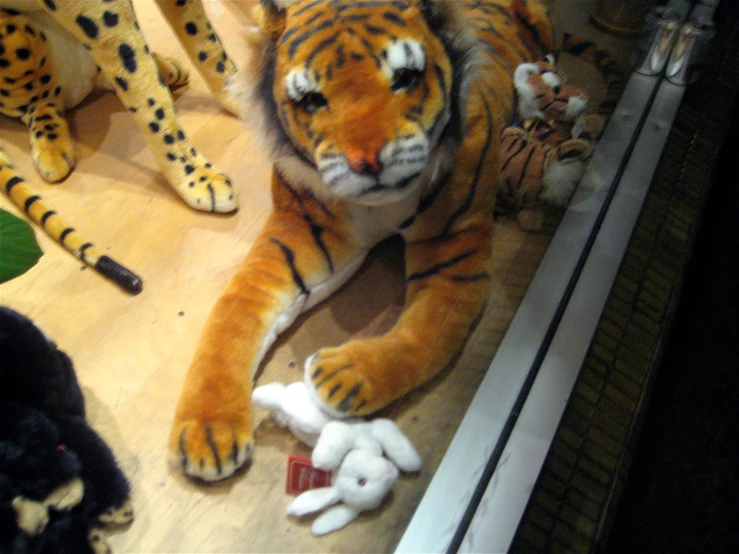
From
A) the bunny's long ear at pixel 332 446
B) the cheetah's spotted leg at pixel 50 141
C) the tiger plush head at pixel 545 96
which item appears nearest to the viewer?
the bunny's long ear at pixel 332 446

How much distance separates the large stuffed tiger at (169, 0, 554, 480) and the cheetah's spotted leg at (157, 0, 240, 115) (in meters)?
0.44

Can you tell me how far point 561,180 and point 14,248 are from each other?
787mm

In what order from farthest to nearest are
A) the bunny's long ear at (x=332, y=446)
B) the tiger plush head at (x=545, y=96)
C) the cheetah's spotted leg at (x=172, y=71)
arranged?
the cheetah's spotted leg at (x=172, y=71) < the tiger plush head at (x=545, y=96) < the bunny's long ear at (x=332, y=446)

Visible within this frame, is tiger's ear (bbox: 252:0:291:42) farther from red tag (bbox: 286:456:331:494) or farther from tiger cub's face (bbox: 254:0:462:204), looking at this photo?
red tag (bbox: 286:456:331:494)

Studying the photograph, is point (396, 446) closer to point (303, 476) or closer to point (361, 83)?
point (303, 476)

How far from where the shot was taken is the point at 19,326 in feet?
1.98

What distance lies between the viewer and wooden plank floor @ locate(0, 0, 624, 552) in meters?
0.65

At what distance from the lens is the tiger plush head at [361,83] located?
22.8 inches

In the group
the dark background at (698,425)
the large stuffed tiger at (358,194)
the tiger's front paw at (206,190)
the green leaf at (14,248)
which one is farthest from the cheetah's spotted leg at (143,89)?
the dark background at (698,425)

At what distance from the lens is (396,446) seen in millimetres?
642

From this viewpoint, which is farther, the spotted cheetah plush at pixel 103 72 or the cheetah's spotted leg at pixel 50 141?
the cheetah's spotted leg at pixel 50 141

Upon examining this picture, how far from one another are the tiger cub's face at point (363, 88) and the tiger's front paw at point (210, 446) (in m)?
0.33

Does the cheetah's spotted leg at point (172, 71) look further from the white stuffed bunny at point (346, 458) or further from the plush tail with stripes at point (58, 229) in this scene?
the white stuffed bunny at point (346, 458)

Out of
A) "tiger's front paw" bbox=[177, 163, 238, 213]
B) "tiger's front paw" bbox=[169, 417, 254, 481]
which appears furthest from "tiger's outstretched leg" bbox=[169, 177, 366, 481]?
"tiger's front paw" bbox=[177, 163, 238, 213]
